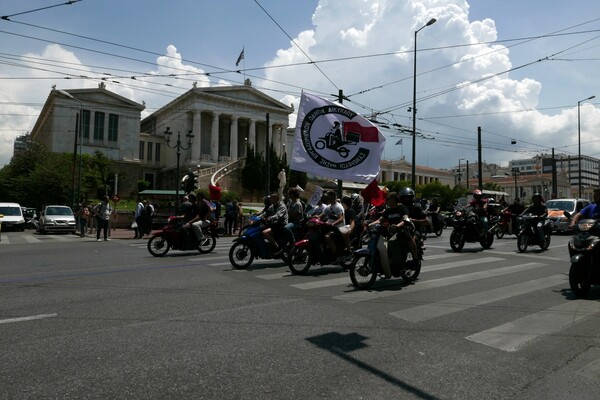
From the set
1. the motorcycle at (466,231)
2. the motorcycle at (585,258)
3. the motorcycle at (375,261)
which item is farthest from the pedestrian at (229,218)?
the motorcycle at (585,258)

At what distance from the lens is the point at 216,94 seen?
7019 centimetres

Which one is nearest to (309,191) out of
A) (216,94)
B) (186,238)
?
(216,94)

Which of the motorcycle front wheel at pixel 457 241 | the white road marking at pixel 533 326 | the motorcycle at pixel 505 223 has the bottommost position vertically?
the white road marking at pixel 533 326

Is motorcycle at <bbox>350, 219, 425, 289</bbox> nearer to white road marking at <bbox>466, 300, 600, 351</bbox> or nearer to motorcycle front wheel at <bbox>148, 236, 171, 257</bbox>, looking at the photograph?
white road marking at <bbox>466, 300, 600, 351</bbox>

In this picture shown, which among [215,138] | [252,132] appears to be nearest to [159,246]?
[215,138]

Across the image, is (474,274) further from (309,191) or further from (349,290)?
A: (309,191)

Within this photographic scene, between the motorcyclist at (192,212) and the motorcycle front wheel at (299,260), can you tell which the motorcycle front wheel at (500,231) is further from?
the motorcyclist at (192,212)

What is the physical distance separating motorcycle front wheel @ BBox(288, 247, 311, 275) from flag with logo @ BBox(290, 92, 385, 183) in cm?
157

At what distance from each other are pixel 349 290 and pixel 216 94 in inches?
2626

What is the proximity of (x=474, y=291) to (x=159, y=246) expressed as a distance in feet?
26.9

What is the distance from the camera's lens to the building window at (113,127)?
229 ft

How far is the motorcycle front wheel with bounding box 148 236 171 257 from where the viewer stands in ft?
39.6

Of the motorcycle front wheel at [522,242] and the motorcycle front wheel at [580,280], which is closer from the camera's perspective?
the motorcycle front wheel at [580,280]

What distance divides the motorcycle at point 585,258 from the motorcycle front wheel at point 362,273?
3012 millimetres
